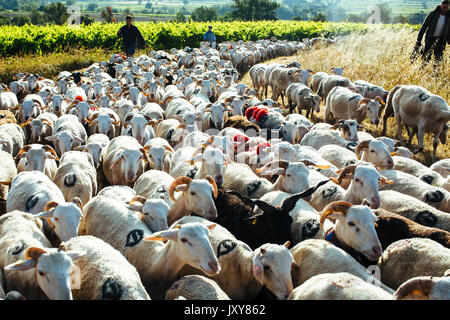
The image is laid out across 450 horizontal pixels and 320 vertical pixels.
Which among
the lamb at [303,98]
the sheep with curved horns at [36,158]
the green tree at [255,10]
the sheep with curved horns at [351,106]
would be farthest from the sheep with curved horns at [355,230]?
the green tree at [255,10]

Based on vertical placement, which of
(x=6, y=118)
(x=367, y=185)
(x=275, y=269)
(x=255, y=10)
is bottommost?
(x=275, y=269)

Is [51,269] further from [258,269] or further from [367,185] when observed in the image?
[367,185]

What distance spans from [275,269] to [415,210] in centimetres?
217

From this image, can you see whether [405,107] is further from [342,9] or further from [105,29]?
[342,9]

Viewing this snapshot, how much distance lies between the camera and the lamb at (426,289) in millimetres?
→ 2727

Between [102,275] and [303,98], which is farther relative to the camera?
[303,98]

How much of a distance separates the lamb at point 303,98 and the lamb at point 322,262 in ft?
25.2

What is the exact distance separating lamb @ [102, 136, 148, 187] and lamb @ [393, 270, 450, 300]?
4085mm

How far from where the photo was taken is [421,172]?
631 cm

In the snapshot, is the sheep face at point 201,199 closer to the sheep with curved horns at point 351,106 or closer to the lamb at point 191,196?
the lamb at point 191,196

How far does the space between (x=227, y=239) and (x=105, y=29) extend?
896 inches

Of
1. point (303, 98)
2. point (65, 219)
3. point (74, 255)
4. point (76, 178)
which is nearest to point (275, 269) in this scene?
point (74, 255)

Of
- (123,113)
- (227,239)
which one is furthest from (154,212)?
(123,113)

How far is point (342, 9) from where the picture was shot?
68.7m
